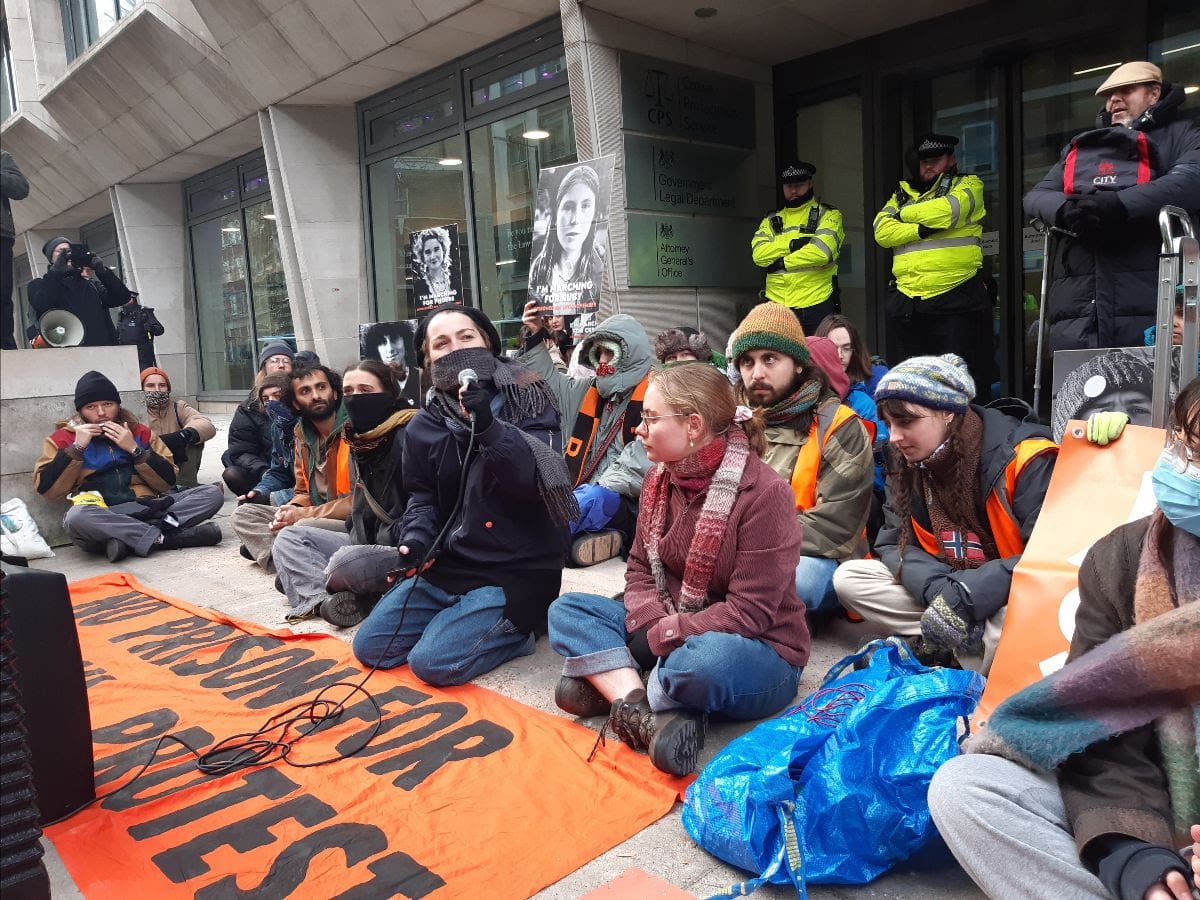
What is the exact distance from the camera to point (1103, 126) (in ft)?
14.9

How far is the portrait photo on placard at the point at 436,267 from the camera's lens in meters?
9.87

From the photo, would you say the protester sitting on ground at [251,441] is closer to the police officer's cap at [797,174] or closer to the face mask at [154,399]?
the face mask at [154,399]

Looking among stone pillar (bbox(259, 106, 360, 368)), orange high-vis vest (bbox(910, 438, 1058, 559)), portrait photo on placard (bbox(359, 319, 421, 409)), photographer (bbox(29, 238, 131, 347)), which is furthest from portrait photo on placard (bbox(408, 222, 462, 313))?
orange high-vis vest (bbox(910, 438, 1058, 559))

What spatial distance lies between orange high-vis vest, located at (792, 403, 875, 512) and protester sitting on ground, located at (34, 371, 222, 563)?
15.1 feet

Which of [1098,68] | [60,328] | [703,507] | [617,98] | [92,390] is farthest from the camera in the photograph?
[60,328]

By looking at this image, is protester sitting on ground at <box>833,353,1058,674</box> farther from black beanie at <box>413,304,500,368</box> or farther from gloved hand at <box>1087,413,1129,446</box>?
black beanie at <box>413,304,500,368</box>

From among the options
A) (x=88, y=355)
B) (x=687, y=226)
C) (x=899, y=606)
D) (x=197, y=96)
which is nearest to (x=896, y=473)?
(x=899, y=606)

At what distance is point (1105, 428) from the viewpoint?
272 centimetres

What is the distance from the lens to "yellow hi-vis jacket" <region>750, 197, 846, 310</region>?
705 cm

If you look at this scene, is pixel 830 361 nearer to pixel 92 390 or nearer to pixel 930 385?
pixel 930 385

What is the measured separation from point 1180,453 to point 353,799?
2.32 m

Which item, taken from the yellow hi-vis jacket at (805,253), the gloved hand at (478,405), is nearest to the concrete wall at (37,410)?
the gloved hand at (478,405)

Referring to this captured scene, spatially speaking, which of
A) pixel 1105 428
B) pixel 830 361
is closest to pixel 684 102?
pixel 830 361

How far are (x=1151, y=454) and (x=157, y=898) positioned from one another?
288 centimetres
